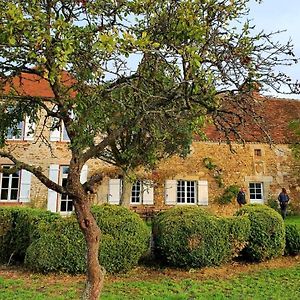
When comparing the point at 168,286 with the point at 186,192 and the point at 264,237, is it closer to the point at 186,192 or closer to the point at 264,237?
the point at 264,237

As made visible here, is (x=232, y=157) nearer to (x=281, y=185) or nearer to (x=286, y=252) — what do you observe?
(x=281, y=185)

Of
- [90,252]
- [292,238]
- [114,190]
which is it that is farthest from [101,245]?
[114,190]

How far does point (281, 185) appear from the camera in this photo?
20.8 m

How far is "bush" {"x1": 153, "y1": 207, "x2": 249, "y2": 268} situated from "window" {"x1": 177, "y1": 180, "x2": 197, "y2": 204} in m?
10.9

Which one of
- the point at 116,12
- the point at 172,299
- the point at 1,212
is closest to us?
the point at 116,12

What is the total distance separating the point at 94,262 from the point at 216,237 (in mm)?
5267

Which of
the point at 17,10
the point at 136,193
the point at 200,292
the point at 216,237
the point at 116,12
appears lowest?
the point at 200,292

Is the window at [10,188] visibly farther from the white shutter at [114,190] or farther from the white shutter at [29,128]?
the white shutter at [114,190]

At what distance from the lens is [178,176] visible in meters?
19.9

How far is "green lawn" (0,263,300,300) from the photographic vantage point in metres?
6.73

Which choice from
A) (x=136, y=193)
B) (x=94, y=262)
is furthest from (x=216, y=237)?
(x=136, y=193)

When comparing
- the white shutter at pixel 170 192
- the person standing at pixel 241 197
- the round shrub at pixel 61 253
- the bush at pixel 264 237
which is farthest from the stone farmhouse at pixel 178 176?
the round shrub at pixel 61 253

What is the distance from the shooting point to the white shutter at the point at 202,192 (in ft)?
65.0

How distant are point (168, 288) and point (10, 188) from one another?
13.8m
